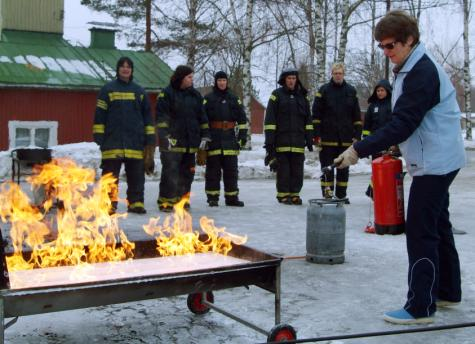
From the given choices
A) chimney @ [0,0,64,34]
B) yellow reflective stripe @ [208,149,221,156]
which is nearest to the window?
chimney @ [0,0,64,34]

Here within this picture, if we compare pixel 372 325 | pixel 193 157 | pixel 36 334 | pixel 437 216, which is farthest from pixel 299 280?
pixel 193 157

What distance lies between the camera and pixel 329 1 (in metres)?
30.3

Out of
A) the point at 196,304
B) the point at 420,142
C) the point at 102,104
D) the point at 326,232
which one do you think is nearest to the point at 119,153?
the point at 102,104

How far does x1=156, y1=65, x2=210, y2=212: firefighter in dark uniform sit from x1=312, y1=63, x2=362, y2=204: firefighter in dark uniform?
80.2 inches

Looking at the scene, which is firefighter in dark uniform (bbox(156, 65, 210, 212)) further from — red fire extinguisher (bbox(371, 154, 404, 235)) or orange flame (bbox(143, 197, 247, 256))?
orange flame (bbox(143, 197, 247, 256))

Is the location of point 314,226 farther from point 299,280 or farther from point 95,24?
Answer: point 95,24

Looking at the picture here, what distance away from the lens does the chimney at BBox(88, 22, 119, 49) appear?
2372cm

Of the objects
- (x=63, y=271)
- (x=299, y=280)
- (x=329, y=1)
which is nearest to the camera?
(x=63, y=271)

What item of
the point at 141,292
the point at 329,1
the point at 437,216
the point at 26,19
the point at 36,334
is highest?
the point at 329,1

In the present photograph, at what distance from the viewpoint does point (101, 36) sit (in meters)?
23.8

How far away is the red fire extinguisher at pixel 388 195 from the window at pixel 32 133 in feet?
48.9

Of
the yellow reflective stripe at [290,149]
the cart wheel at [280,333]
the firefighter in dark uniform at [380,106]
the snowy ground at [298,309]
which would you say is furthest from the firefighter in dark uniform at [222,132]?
the cart wheel at [280,333]

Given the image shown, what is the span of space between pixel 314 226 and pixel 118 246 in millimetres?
2593

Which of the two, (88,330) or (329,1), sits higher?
(329,1)
